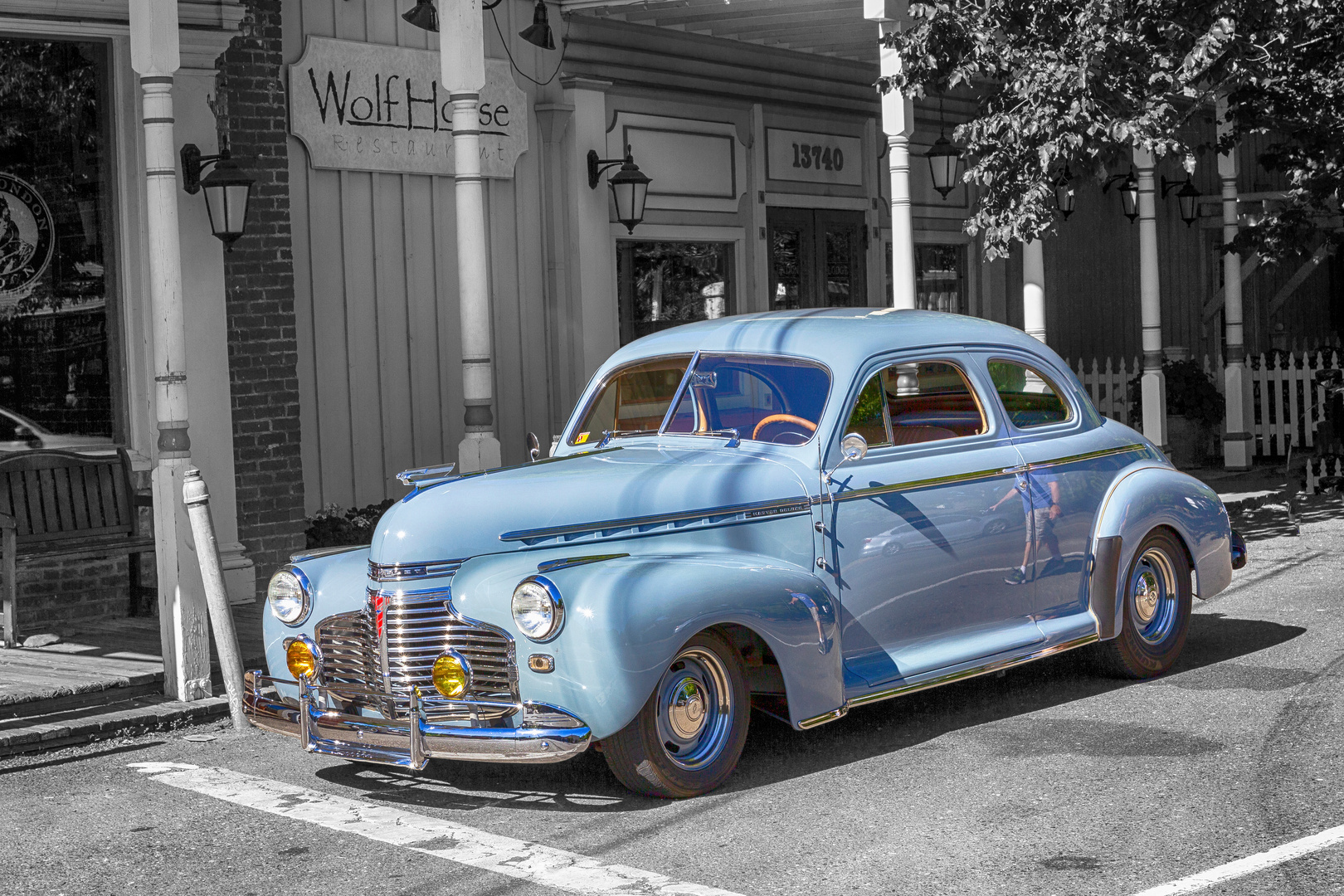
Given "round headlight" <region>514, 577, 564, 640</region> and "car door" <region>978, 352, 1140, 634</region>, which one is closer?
"round headlight" <region>514, 577, 564, 640</region>

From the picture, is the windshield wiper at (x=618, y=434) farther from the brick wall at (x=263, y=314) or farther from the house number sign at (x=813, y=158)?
the house number sign at (x=813, y=158)

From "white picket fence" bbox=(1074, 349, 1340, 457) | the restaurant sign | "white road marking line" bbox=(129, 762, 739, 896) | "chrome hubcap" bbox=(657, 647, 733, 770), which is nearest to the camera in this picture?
"white road marking line" bbox=(129, 762, 739, 896)

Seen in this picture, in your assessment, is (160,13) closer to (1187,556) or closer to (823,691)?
(823,691)

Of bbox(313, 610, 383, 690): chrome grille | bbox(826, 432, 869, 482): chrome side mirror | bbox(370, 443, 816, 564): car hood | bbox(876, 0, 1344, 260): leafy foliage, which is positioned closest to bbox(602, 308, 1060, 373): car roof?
bbox(826, 432, 869, 482): chrome side mirror

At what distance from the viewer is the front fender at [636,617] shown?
5391 mm

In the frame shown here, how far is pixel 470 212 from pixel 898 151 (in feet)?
10.9

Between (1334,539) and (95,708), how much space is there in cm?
910

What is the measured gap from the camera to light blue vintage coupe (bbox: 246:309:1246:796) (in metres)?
5.52

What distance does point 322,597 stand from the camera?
6195 mm

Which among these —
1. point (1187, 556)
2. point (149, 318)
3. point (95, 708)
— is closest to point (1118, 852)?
point (1187, 556)

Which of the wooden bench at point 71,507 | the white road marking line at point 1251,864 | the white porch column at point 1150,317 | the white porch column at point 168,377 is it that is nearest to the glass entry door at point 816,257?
the white porch column at point 1150,317

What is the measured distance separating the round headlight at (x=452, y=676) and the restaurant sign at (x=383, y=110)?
6.51 meters

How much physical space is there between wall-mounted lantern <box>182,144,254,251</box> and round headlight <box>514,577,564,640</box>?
523cm

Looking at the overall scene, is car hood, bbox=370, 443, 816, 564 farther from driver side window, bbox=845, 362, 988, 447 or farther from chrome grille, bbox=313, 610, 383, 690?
driver side window, bbox=845, 362, 988, 447
